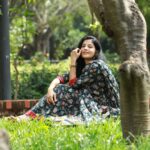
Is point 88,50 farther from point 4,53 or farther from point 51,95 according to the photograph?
point 4,53

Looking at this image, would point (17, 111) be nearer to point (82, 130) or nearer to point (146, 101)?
point (82, 130)

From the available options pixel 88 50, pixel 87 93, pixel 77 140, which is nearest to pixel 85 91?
pixel 87 93

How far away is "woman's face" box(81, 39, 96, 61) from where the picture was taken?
7.41 m

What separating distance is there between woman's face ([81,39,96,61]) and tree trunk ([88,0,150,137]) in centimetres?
256

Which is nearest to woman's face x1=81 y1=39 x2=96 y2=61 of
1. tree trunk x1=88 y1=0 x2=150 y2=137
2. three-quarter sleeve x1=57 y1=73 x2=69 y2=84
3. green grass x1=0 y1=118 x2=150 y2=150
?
three-quarter sleeve x1=57 y1=73 x2=69 y2=84

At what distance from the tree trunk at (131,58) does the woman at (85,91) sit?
2476 mm

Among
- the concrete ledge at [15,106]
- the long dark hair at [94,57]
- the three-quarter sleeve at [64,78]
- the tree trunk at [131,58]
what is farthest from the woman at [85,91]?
the tree trunk at [131,58]

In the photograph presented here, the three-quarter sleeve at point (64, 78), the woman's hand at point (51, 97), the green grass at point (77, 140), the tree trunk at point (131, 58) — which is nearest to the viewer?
the green grass at point (77, 140)

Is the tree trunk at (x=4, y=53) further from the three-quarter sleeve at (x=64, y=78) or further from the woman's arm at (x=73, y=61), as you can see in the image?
the woman's arm at (x=73, y=61)

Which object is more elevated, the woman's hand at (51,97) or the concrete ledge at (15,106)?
the woman's hand at (51,97)

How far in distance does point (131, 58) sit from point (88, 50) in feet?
9.15

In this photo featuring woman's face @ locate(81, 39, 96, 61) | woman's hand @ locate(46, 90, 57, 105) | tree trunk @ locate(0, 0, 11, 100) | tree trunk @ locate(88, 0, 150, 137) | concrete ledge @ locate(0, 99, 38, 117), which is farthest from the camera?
tree trunk @ locate(0, 0, 11, 100)

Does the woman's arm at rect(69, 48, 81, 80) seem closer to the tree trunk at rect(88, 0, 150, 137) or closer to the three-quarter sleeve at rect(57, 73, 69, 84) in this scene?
the three-quarter sleeve at rect(57, 73, 69, 84)

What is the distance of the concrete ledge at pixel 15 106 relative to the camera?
845cm
